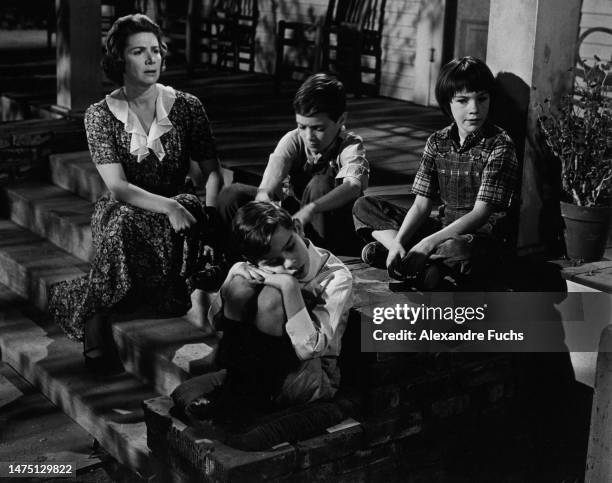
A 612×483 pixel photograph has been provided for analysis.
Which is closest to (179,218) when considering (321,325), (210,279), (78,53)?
(210,279)

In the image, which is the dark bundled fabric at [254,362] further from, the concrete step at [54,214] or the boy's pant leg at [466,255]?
the concrete step at [54,214]

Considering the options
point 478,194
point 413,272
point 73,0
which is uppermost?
point 73,0

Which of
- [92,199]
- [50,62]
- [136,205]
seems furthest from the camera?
[50,62]

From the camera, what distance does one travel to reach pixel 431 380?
383cm

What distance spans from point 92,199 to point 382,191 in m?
1.80

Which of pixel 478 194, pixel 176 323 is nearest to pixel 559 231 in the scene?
pixel 478 194

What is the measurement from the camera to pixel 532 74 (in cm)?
400

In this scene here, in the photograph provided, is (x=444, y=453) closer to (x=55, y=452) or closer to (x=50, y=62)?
(x=55, y=452)

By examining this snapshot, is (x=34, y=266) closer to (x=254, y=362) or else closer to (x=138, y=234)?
(x=138, y=234)

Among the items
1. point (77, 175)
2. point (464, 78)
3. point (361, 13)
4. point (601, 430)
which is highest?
point (361, 13)

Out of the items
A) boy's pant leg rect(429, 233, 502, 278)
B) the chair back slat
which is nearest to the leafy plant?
boy's pant leg rect(429, 233, 502, 278)

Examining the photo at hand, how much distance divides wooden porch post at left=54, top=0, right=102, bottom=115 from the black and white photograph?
2.36 meters

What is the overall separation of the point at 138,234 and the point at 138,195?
160 millimetres

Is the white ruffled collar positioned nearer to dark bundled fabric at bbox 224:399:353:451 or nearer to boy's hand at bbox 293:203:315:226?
boy's hand at bbox 293:203:315:226
